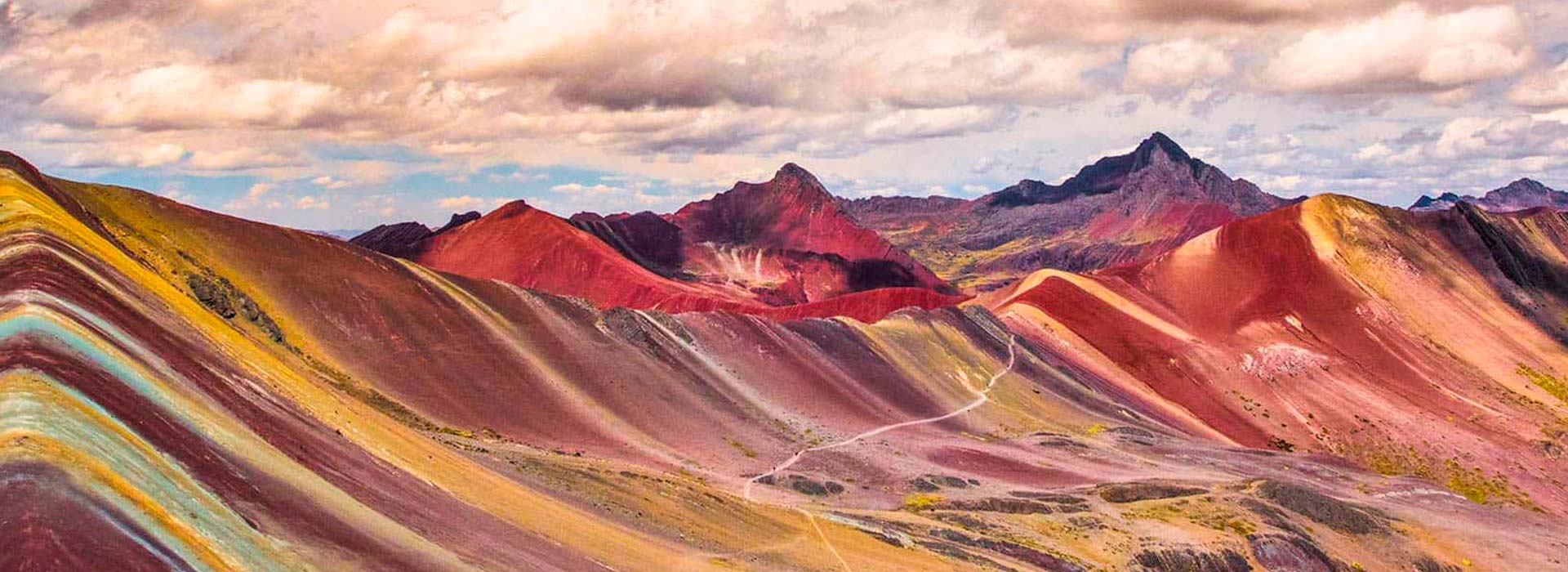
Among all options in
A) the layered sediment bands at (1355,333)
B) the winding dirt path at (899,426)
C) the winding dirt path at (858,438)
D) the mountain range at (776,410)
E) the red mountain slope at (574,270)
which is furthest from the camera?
the red mountain slope at (574,270)

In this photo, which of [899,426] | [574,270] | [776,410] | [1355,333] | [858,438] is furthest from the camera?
[574,270]

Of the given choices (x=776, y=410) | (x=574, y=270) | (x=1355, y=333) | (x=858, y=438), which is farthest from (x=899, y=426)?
(x=574, y=270)

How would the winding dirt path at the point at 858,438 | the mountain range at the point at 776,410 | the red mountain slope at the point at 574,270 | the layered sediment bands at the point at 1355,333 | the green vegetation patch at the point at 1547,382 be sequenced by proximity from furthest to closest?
the red mountain slope at the point at 574,270, the green vegetation patch at the point at 1547,382, the layered sediment bands at the point at 1355,333, the winding dirt path at the point at 858,438, the mountain range at the point at 776,410

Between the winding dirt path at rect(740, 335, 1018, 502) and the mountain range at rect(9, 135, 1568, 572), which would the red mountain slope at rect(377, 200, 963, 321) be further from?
the winding dirt path at rect(740, 335, 1018, 502)

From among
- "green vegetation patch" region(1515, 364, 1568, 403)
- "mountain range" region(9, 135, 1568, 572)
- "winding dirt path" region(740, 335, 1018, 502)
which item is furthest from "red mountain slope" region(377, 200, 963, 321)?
"green vegetation patch" region(1515, 364, 1568, 403)

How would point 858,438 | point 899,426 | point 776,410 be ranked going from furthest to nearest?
point 899,426
point 776,410
point 858,438

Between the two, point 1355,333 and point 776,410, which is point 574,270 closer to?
point 776,410

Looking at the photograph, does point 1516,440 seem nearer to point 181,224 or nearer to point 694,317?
point 694,317

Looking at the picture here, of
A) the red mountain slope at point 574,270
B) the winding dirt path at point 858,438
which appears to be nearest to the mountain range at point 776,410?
the winding dirt path at point 858,438

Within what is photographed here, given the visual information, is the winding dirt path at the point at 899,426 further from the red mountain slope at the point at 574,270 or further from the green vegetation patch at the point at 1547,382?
the green vegetation patch at the point at 1547,382
